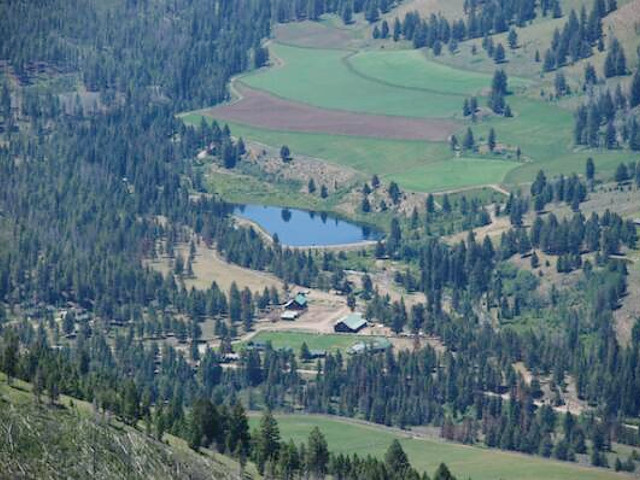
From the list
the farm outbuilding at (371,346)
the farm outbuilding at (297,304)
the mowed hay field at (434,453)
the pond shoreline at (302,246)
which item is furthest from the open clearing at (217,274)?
the mowed hay field at (434,453)

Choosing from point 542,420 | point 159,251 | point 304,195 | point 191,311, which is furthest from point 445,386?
point 304,195

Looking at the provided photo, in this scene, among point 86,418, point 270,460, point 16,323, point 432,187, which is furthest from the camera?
point 432,187

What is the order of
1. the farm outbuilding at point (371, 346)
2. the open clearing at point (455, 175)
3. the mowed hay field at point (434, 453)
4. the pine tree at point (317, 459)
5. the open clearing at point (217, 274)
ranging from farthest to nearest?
the open clearing at point (455, 175) < the open clearing at point (217, 274) < the farm outbuilding at point (371, 346) < the mowed hay field at point (434, 453) < the pine tree at point (317, 459)

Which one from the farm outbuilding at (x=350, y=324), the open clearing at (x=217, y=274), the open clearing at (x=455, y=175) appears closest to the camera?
the farm outbuilding at (x=350, y=324)

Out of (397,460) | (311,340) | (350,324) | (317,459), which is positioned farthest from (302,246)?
(317,459)

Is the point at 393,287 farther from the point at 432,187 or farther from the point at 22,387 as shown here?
the point at 22,387

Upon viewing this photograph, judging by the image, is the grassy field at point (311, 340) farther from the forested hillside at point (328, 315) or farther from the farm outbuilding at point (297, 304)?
the farm outbuilding at point (297, 304)
